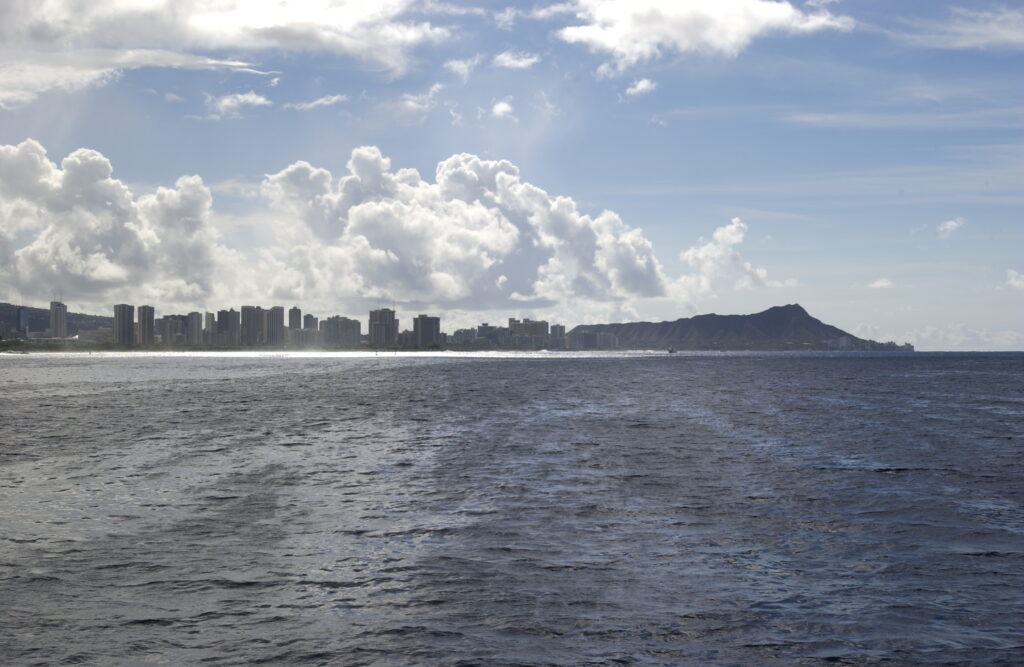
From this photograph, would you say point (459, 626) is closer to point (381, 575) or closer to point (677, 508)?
point (381, 575)

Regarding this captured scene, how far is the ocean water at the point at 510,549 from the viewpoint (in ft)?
63.2

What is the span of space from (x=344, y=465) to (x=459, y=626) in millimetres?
29576

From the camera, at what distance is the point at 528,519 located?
32719 millimetres

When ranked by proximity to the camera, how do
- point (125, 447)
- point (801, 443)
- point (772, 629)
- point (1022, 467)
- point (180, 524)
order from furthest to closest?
point (801, 443) → point (125, 447) → point (1022, 467) → point (180, 524) → point (772, 629)

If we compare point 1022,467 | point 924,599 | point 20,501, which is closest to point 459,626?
point 924,599

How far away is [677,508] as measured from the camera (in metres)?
35.3

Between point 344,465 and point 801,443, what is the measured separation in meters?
32.6

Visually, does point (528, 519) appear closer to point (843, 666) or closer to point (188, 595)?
point (188, 595)

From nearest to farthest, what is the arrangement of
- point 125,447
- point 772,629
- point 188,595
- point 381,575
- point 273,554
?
point 772,629, point 188,595, point 381,575, point 273,554, point 125,447

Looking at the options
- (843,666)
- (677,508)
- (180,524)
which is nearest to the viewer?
(843,666)

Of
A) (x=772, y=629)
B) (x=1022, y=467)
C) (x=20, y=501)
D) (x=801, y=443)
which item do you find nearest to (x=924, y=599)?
(x=772, y=629)

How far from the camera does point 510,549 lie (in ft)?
91.2

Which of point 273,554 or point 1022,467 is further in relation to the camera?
point 1022,467

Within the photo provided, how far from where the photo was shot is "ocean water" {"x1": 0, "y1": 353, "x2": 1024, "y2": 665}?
19.2 m
